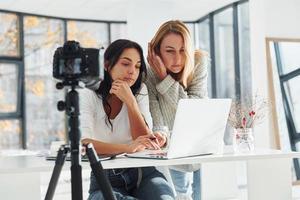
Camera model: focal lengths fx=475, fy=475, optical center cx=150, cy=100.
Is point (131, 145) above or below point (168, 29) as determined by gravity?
below

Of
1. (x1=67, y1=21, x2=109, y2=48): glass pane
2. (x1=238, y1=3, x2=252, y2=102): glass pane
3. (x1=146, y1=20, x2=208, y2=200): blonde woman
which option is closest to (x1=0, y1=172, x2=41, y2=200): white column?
(x1=146, y1=20, x2=208, y2=200): blonde woman

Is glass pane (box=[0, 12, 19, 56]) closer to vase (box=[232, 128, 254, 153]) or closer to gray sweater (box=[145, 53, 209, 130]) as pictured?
gray sweater (box=[145, 53, 209, 130])

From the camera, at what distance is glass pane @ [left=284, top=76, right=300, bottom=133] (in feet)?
17.9

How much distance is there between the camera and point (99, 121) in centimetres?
204

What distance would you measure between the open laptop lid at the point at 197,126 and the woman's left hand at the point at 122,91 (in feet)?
1.15

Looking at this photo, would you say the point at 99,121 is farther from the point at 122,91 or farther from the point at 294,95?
the point at 294,95

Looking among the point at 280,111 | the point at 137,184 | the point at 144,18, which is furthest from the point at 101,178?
the point at 144,18

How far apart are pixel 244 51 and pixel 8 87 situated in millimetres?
3862

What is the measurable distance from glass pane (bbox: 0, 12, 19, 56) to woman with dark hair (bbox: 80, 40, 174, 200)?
19.5 ft

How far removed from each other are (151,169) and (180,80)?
1.96 feet

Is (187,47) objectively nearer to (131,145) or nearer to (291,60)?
(131,145)

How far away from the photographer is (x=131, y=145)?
1.92m

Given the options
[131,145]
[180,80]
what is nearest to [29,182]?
[131,145]

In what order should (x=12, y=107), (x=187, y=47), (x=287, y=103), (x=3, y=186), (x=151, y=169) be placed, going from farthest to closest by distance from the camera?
1. (x=12, y=107)
2. (x=287, y=103)
3. (x=187, y=47)
4. (x=151, y=169)
5. (x=3, y=186)
